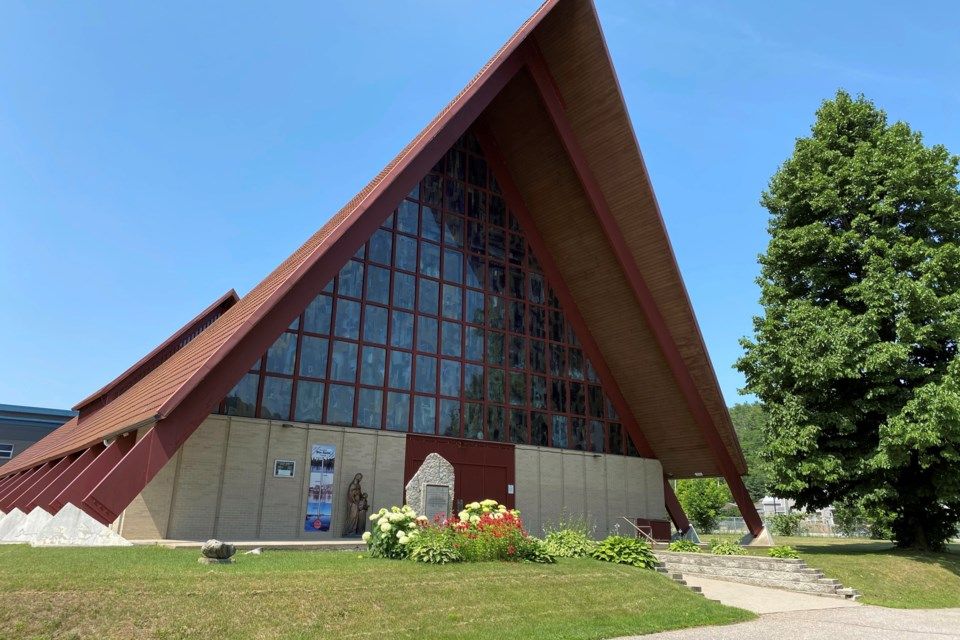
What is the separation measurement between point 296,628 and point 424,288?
14.9 meters

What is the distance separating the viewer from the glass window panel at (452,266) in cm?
2262

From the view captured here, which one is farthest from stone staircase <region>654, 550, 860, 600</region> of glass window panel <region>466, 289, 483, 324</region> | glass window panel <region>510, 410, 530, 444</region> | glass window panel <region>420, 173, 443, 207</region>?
glass window panel <region>420, 173, 443, 207</region>

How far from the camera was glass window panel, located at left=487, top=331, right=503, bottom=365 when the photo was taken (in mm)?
22812

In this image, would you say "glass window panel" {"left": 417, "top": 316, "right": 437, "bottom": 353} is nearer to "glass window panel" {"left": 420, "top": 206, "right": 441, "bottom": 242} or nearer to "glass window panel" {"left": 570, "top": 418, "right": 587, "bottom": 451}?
"glass window panel" {"left": 420, "top": 206, "right": 441, "bottom": 242}

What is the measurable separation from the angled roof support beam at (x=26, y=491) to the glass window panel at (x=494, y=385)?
13.1 m

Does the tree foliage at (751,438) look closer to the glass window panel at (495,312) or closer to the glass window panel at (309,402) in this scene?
the glass window panel at (495,312)

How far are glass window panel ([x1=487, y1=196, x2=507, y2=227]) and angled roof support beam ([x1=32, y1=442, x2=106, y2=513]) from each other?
14573 mm

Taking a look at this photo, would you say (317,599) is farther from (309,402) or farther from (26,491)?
(26,491)

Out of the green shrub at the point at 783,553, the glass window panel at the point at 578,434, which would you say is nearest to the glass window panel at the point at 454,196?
the glass window panel at the point at 578,434

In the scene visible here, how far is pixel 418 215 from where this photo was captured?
73.2 feet

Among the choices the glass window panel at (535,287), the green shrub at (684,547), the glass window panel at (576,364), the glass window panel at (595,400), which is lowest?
the green shrub at (684,547)

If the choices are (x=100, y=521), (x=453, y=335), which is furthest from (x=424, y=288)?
(x=100, y=521)

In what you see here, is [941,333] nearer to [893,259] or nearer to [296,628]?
[893,259]

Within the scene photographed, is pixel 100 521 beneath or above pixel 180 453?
beneath
